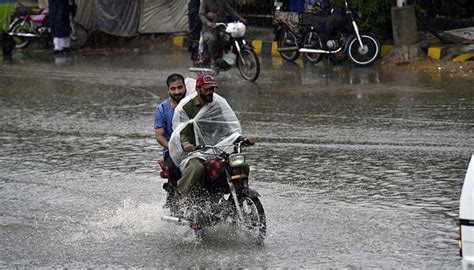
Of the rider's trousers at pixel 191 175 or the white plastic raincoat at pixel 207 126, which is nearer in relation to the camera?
the rider's trousers at pixel 191 175

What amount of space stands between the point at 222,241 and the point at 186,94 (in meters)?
1.31

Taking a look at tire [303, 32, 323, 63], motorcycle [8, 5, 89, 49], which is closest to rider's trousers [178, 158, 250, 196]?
tire [303, 32, 323, 63]

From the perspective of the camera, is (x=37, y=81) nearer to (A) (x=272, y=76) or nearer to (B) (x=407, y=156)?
(A) (x=272, y=76)

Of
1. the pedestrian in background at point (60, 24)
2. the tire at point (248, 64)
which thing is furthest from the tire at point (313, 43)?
the pedestrian in background at point (60, 24)

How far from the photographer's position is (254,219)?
8617 millimetres

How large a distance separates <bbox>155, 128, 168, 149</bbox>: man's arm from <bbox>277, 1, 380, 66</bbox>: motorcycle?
11.5 metres

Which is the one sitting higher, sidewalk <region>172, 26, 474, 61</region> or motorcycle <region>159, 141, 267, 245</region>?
motorcycle <region>159, 141, 267, 245</region>

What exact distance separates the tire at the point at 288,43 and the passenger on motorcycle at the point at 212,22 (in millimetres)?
2000

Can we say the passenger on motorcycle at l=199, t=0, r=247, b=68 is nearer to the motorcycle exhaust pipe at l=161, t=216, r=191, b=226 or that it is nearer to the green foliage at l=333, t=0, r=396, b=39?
the green foliage at l=333, t=0, r=396, b=39

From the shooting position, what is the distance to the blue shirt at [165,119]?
940 centimetres

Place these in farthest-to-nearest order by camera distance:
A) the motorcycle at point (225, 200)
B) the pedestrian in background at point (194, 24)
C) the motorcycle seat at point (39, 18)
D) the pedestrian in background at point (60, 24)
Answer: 1. the motorcycle seat at point (39, 18)
2. the pedestrian in background at point (60, 24)
3. the pedestrian in background at point (194, 24)
4. the motorcycle at point (225, 200)

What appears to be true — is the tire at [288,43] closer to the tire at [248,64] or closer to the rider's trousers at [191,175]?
the tire at [248,64]

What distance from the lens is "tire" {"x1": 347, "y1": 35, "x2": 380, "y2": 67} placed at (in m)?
20.6

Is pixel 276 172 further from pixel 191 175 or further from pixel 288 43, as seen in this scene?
pixel 288 43
